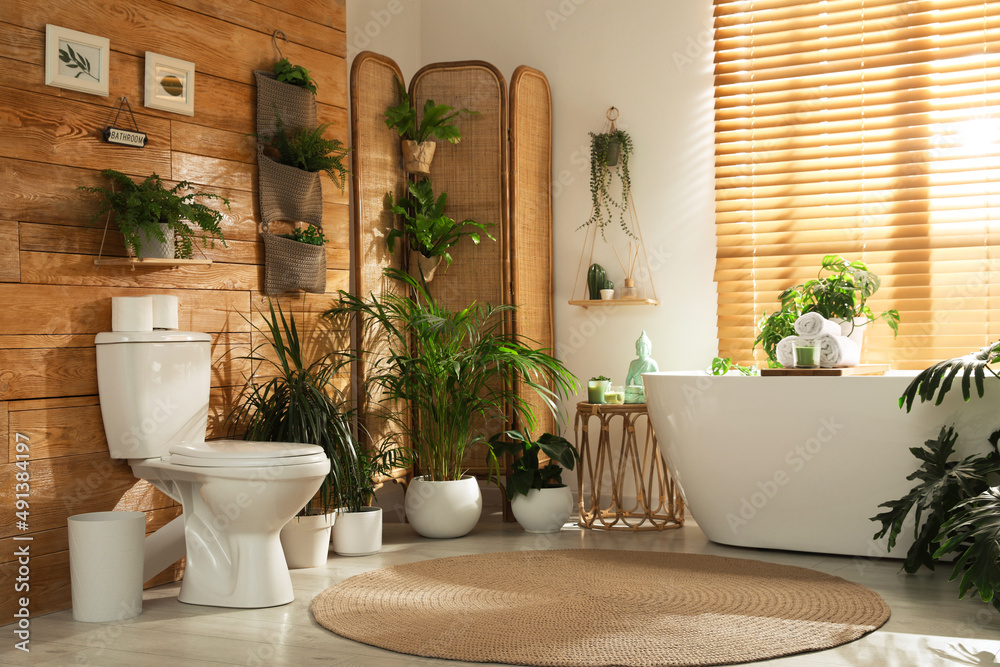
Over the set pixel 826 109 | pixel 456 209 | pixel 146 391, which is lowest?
pixel 146 391

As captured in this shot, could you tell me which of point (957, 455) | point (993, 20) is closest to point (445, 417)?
point (957, 455)

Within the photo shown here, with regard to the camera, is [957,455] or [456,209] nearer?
[957,455]

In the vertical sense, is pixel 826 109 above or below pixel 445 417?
above

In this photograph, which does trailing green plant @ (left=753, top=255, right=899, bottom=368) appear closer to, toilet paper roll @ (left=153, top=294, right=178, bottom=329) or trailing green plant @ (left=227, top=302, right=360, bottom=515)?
trailing green plant @ (left=227, top=302, right=360, bottom=515)

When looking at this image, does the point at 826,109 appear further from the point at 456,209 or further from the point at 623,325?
the point at 456,209

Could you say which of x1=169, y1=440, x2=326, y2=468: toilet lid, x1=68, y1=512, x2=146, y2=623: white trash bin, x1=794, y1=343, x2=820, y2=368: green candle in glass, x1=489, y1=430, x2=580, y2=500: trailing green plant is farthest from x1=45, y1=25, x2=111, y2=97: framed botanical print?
x1=794, y1=343, x2=820, y2=368: green candle in glass

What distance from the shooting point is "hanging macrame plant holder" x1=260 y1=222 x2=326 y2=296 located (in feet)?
11.6

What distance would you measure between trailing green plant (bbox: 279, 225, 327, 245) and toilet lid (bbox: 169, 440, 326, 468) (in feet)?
3.28

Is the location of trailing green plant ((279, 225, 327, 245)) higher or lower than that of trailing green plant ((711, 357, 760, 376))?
higher

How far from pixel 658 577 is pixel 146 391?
176cm

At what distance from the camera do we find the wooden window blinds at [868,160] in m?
3.88

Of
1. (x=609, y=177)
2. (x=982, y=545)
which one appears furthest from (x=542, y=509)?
(x=982, y=545)

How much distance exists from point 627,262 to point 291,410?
193cm

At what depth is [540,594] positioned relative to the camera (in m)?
2.88
